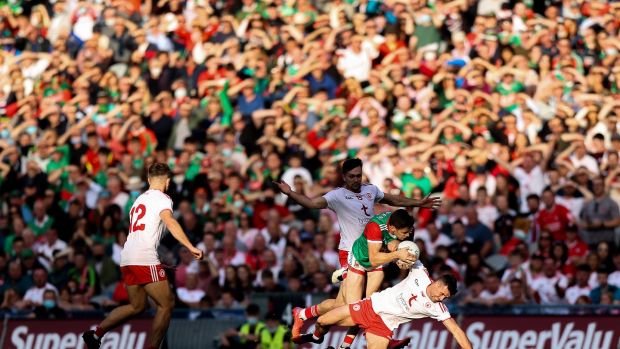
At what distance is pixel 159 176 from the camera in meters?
18.1

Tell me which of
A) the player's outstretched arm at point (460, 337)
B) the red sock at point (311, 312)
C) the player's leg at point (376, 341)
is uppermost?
the player's outstretched arm at point (460, 337)

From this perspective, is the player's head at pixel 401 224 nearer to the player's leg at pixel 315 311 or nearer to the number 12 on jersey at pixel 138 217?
the player's leg at pixel 315 311

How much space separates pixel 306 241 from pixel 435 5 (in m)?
7.46

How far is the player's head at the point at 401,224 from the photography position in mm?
18109

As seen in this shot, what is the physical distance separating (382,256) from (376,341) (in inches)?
44.3

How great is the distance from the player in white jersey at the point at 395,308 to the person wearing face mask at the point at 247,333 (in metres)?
3.94

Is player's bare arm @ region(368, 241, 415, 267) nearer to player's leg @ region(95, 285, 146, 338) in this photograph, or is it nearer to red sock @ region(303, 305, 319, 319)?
red sock @ region(303, 305, 319, 319)

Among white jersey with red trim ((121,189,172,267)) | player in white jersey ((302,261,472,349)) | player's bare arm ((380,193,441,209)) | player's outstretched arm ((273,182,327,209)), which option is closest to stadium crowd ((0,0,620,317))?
player's bare arm ((380,193,441,209))

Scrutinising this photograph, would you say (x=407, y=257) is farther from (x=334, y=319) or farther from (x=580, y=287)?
(x=580, y=287)

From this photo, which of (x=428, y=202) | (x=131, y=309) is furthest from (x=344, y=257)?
(x=131, y=309)

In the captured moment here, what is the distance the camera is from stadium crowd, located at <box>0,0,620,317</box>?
25250 mm

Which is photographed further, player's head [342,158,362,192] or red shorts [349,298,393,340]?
player's head [342,158,362,192]

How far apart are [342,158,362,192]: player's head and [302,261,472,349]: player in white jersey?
143cm

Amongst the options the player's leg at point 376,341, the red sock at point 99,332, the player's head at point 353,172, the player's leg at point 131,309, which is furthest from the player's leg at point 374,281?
the red sock at point 99,332
